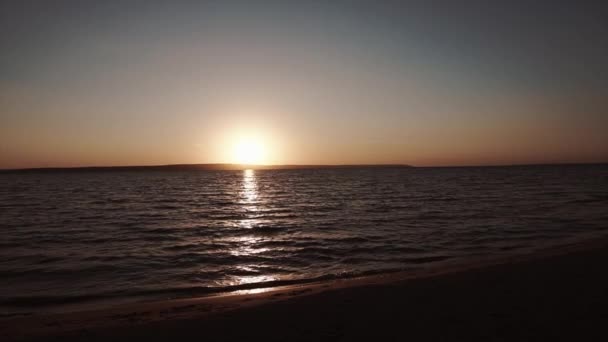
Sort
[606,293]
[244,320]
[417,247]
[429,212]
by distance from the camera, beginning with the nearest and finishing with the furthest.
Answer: [244,320] → [606,293] → [417,247] → [429,212]

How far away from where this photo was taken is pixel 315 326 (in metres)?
6.67

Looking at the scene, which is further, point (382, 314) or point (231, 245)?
point (231, 245)

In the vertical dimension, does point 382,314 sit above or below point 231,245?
above

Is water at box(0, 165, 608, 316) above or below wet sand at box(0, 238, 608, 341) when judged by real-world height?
below

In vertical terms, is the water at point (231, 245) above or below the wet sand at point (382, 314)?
below

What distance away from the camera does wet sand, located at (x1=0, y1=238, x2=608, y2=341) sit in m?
6.25

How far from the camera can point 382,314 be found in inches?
282

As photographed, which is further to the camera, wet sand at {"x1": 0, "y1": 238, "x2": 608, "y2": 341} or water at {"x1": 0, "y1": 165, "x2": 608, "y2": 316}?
water at {"x1": 0, "y1": 165, "x2": 608, "y2": 316}

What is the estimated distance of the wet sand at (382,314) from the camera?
6.25 meters

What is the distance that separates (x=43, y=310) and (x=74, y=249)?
314 inches

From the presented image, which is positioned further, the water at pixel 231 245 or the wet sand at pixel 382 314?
the water at pixel 231 245

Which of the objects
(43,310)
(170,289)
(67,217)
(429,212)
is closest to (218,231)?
(170,289)

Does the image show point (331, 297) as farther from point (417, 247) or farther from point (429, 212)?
point (429, 212)

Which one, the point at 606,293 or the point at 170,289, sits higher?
the point at 606,293
